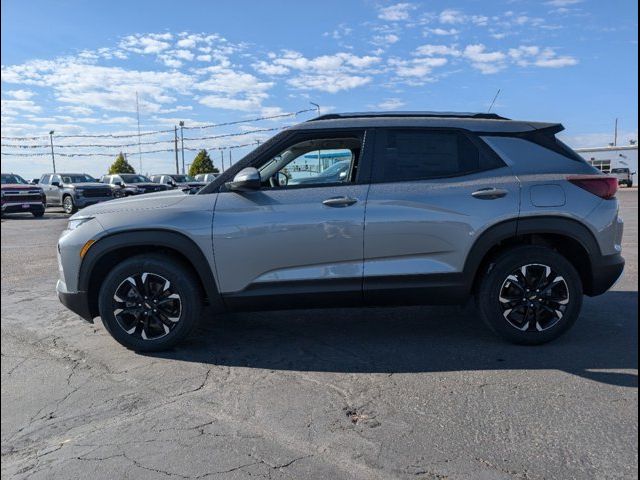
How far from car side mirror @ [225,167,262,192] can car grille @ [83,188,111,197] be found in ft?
68.4

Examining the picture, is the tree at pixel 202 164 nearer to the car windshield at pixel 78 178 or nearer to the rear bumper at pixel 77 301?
the car windshield at pixel 78 178

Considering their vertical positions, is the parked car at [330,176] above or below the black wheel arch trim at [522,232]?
above

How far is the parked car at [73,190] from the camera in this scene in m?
22.4

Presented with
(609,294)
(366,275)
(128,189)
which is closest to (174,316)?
(366,275)

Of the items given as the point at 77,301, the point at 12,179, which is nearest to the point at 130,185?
the point at 12,179

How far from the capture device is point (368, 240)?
13.2 ft

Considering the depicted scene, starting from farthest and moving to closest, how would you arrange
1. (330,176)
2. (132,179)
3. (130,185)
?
(132,179)
(130,185)
(330,176)

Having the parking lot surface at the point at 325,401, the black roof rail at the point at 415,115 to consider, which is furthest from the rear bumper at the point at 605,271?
the black roof rail at the point at 415,115

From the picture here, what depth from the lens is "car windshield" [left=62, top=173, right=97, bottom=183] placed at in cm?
2389

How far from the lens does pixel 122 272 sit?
4062mm

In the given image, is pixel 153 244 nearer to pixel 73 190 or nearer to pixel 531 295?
pixel 531 295

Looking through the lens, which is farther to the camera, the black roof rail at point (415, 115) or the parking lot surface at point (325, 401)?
the black roof rail at point (415, 115)

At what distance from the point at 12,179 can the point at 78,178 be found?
369cm

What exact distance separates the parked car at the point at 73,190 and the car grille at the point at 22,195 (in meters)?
2.07
